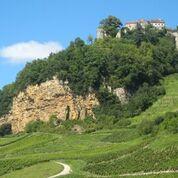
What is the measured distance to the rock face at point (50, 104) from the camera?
125250 mm

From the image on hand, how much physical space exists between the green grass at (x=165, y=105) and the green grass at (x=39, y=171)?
125 ft

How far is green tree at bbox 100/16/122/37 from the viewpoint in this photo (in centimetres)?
15050

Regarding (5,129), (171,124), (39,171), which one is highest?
(5,129)

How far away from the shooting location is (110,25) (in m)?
152

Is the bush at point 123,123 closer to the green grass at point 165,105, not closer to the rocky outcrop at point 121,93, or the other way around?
the green grass at point 165,105

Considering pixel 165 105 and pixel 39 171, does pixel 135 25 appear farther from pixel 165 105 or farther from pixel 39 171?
pixel 39 171

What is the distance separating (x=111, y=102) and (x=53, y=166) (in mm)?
57683

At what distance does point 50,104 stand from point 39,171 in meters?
66.3

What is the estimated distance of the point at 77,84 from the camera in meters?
126

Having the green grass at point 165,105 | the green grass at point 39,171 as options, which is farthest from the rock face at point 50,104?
the green grass at point 39,171

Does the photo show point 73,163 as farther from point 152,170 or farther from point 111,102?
point 111,102

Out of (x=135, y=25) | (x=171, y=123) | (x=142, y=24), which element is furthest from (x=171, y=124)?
(x=142, y=24)

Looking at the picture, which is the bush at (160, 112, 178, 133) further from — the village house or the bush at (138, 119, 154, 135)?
the village house

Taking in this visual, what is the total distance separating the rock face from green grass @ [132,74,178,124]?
14.1 metres
